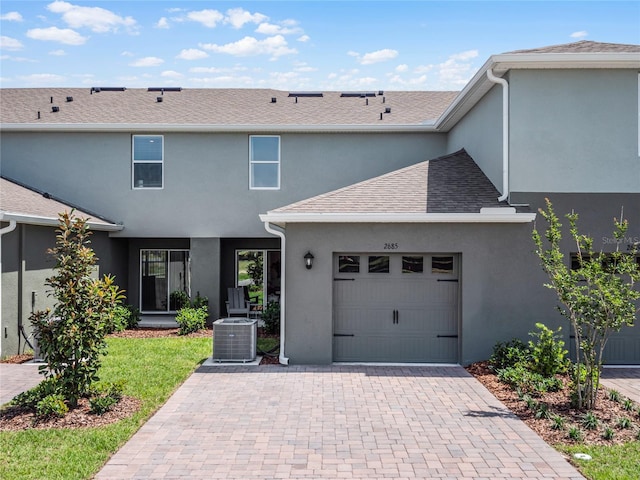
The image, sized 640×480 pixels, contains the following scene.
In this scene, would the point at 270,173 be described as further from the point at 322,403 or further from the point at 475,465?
the point at 475,465

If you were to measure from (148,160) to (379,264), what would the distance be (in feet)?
26.9

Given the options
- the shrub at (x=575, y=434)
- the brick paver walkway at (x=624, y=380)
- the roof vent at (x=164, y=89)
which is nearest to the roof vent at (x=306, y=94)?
the roof vent at (x=164, y=89)

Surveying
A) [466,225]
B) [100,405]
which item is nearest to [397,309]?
[466,225]

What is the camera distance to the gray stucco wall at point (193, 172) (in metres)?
15.2

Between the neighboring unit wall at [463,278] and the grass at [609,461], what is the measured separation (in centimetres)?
403

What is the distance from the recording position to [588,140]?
10.1m

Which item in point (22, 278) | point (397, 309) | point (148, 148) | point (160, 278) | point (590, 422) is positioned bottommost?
point (590, 422)

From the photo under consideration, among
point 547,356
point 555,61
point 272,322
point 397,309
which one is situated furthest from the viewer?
point 272,322

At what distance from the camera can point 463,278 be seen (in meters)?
10.2

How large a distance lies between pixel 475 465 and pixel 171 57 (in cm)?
1371

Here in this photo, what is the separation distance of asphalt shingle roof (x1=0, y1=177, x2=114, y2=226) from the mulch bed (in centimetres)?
859

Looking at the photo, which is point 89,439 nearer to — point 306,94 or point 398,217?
point 398,217

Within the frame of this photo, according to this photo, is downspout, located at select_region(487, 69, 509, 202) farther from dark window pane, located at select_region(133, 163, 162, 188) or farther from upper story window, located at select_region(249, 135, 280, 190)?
dark window pane, located at select_region(133, 163, 162, 188)

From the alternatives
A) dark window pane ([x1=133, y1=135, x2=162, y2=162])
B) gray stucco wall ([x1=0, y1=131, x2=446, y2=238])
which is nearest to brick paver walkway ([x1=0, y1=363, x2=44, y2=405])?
gray stucco wall ([x1=0, y1=131, x2=446, y2=238])
